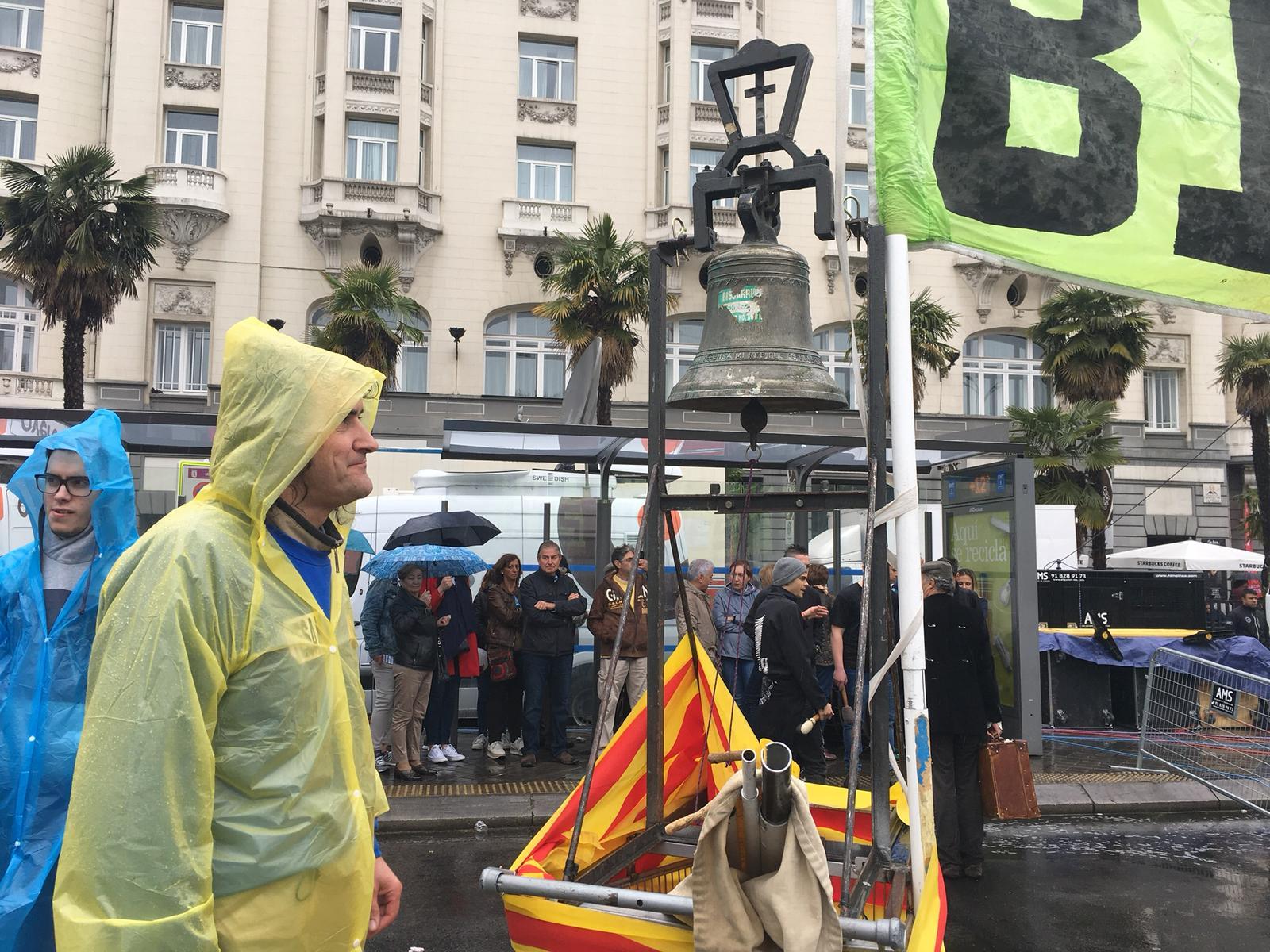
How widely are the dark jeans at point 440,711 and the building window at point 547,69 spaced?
913 inches

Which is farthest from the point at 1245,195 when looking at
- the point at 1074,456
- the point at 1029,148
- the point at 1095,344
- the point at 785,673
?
the point at 1095,344

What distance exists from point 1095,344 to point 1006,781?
20893 millimetres

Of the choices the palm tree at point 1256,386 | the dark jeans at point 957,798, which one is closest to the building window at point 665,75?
the palm tree at point 1256,386

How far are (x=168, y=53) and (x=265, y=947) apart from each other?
1198 inches

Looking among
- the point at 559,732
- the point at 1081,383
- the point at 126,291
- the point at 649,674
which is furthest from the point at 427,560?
the point at 1081,383

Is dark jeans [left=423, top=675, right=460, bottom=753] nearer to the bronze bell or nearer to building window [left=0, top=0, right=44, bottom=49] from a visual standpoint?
the bronze bell

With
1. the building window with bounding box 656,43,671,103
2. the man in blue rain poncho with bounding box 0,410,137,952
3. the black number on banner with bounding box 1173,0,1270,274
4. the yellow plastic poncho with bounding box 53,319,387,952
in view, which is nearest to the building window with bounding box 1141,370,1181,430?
the building window with bounding box 656,43,671,103

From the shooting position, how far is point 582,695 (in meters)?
11.3

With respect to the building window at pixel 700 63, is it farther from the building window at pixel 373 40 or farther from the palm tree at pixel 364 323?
the palm tree at pixel 364 323

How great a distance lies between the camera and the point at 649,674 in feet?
Result: 14.7

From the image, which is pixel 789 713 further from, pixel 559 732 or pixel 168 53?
pixel 168 53

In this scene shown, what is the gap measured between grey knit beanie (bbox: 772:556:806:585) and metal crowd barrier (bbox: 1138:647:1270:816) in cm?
278

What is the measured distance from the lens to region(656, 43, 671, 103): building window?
97.9 ft

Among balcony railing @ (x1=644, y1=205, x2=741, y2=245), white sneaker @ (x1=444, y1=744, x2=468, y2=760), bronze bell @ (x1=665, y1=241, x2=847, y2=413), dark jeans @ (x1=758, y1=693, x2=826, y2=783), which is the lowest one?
white sneaker @ (x1=444, y1=744, x2=468, y2=760)
